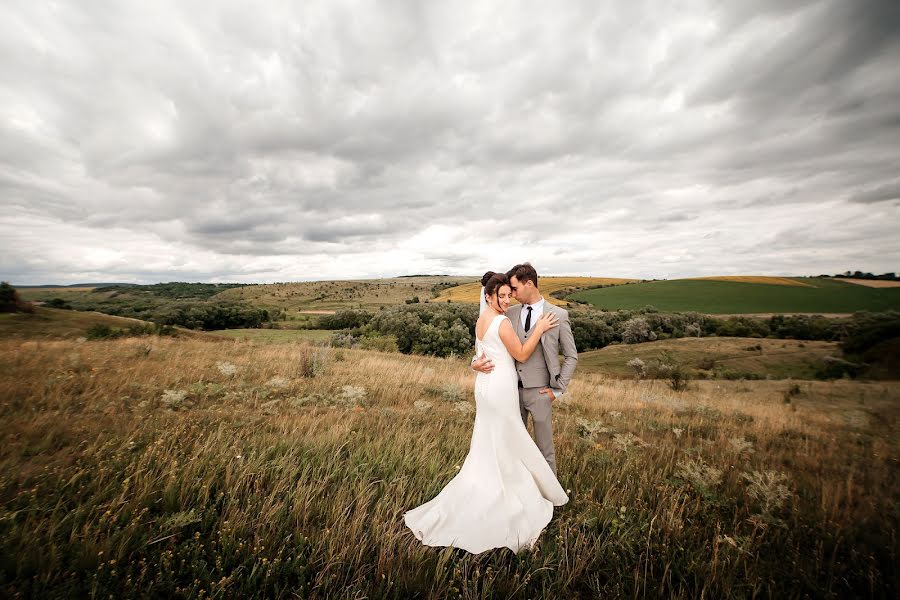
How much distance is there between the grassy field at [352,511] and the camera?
2568 millimetres

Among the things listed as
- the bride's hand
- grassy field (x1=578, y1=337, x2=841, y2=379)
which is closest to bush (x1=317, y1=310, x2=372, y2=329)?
grassy field (x1=578, y1=337, x2=841, y2=379)

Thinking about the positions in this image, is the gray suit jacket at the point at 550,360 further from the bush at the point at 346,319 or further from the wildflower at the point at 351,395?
the bush at the point at 346,319

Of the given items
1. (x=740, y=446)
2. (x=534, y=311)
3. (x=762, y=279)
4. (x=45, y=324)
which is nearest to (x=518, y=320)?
(x=534, y=311)

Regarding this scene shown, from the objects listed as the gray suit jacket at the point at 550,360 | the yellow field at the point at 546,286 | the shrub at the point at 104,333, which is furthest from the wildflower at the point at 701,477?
the yellow field at the point at 546,286

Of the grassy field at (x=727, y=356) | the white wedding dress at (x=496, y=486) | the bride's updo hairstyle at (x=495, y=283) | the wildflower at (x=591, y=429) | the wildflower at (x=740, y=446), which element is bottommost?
the grassy field at (x=727, y=356)

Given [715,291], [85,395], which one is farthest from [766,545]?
[715,291]

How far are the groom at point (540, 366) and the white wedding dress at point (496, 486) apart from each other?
0.66ft

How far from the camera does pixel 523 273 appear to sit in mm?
4559

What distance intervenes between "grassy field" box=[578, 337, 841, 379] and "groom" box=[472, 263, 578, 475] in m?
35.2

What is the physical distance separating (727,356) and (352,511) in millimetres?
50549

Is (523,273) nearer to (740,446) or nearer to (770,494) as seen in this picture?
(770,494)

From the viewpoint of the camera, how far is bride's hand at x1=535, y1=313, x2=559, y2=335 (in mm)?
4137

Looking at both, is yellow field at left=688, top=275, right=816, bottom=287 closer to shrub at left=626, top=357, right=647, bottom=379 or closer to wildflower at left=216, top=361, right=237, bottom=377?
shrub at left=626, top=357, right=647, bottom=379

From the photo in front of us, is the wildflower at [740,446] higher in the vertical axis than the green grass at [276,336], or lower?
higher
